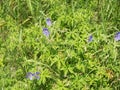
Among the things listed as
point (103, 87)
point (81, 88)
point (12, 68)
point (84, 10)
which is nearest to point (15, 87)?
point (12, 68)

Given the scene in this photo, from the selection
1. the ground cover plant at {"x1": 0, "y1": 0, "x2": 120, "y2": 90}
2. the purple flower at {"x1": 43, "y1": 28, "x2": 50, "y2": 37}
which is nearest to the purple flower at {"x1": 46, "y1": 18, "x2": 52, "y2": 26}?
the ground cover plant at {"x1": 0, "y1": 0, "x2": 120, "y2": 90}

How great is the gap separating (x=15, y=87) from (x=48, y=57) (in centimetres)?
39

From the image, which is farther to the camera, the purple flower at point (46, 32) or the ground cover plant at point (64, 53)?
the purple flower at point (46, 32)

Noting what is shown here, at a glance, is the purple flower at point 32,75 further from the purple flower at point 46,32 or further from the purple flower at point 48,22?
the purple flower at point 48,22

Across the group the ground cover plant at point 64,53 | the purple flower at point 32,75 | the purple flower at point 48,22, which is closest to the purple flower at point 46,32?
the ground cover plant at point 64,53

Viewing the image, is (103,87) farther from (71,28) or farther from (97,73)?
(71,28)

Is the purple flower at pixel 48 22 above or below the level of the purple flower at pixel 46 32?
above

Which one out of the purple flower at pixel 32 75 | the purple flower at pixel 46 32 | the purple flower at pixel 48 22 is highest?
the purple flower at pixel 48 22

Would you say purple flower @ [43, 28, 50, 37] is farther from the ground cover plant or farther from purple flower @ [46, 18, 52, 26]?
purple flower @ [46, 18, 52, 26]

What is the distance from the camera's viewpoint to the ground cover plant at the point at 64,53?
→ 304cm

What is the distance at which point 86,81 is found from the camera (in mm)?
3027

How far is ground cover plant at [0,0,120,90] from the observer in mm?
3039

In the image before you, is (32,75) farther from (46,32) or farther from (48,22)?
(48,22)

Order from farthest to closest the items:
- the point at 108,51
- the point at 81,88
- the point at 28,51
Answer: the point at 28,51 → the point at 108,51 → the point at 81,88
